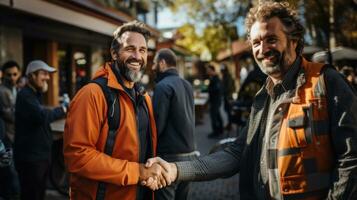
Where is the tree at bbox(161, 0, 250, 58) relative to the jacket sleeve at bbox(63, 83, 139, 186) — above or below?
above

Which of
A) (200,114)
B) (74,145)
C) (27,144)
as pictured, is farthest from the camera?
(200,114)

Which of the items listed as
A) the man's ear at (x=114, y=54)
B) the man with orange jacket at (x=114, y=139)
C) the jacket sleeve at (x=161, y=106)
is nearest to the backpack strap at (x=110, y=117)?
the man with orange jacket at (x=114, y=139)

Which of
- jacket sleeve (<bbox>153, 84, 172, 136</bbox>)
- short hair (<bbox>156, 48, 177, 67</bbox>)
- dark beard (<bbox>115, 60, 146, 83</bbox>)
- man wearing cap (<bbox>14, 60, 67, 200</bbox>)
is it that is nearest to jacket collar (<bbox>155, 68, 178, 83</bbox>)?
short hair (<bbox>156, 48, 177, 67</bbox>)

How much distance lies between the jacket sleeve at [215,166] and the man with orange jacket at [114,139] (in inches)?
7.6

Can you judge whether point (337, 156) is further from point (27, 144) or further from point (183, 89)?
point (27, 144)

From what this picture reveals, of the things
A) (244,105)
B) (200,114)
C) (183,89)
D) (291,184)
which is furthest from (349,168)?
(200,114)

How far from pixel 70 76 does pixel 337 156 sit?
37.6 feet

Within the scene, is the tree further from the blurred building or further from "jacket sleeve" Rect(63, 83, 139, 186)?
"jacket sleeve" Rect(63, 83, 139, 186)

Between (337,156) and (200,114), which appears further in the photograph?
(200,114)

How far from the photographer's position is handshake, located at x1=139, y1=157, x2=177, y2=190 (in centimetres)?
254

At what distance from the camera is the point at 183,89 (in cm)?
455

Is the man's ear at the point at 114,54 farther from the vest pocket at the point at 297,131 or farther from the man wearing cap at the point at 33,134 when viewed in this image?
the man wearing cap at the point at 33,134

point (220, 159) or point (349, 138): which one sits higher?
point (349, 138)

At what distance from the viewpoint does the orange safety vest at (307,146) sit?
1.91 metres
